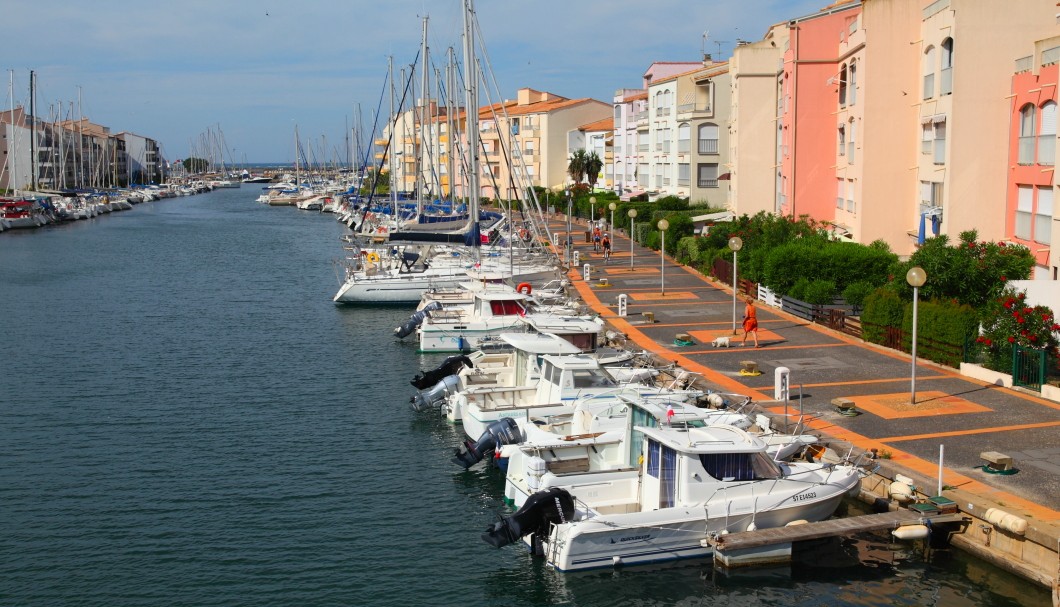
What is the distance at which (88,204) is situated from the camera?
139125 millimetres

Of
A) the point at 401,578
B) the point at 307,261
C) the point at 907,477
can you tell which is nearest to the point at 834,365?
the point at 907,477

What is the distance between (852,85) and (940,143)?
7.80m

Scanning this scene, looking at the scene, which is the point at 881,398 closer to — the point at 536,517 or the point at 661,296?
the point at 536,517

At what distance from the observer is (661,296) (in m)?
46.5

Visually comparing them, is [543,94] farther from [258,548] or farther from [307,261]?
[258,548]

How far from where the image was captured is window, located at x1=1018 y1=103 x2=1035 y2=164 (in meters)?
32.1

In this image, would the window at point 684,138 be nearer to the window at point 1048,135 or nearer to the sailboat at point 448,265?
the sailboat at point 448,265

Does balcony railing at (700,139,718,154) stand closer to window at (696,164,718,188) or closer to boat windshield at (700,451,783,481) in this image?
window at (696,164,718,188)

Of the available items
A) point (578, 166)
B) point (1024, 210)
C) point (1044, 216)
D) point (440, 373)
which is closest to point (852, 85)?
point (1024, 210)

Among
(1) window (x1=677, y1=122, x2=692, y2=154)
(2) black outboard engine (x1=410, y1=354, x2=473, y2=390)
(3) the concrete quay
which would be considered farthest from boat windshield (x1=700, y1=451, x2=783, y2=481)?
(1) window (x1=677, y1=122, x2=692, y2=154)

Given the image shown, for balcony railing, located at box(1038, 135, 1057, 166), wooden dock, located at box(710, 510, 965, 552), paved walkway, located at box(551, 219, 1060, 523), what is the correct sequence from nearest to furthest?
1. wooden dock, located at box(710, 510, 965, 552)
2. paved walkway, located at box(551, 219, 1060, 523)
3. balcony railing, located at box(1038, 135, 1057, 166)

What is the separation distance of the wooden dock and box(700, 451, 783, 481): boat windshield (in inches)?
41.6

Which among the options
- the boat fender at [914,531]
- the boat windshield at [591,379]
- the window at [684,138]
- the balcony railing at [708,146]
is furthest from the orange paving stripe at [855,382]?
the window at [684,138]

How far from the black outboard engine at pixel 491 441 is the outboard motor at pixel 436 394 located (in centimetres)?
545
